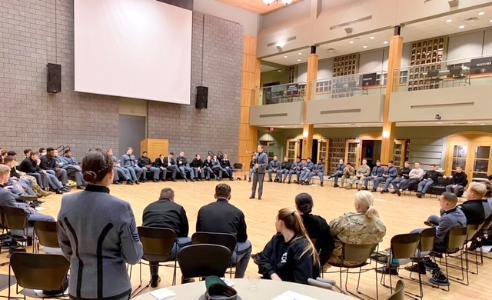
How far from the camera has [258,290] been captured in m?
1.83

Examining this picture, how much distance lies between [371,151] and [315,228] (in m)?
13.7

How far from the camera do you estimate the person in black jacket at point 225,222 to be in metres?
3.03

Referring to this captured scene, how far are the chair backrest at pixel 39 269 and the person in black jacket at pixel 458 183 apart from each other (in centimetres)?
1064

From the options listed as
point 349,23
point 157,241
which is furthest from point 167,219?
point 349,23

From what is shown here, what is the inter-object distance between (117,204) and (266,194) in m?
8.35

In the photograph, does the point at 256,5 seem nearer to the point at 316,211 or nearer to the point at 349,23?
the point at 349,23

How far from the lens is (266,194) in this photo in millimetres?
9859

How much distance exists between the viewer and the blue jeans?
10.5m

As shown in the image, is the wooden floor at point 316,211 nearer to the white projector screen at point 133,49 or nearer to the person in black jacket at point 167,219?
the person in black jacket at point 167,219

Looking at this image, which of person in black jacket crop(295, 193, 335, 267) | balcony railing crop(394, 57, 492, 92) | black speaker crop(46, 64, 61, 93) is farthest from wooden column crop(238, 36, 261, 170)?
person in black jacket crop(295, 193, 335, 267)

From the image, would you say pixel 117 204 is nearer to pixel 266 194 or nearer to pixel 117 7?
pixel 266 194

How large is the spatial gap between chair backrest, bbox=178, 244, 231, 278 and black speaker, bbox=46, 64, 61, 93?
1077 centimetres

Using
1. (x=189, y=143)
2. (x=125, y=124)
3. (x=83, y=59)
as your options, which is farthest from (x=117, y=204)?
(x=189, y=143)

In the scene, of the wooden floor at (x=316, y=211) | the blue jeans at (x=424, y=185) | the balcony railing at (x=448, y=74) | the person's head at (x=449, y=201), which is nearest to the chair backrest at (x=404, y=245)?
the wooden floor at (x=316, y=211)
